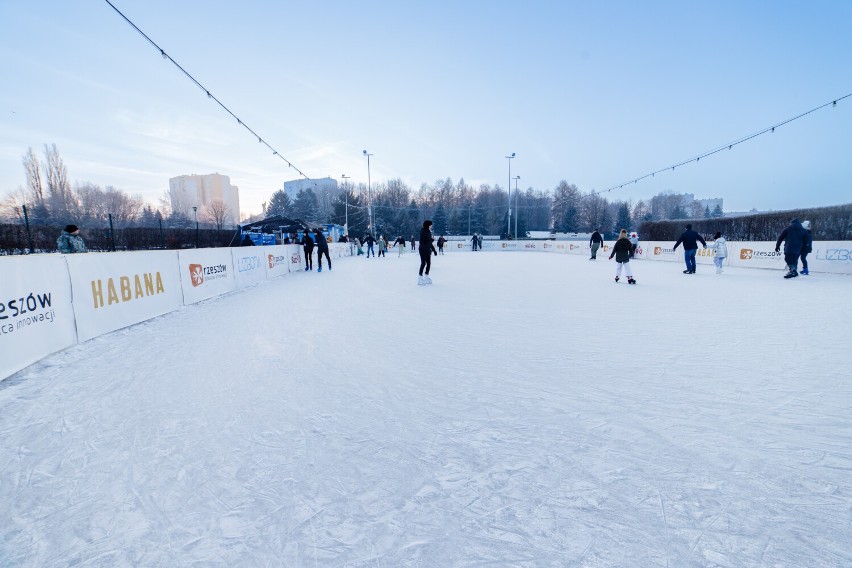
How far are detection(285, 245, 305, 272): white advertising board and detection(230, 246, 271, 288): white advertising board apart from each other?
2876 millimetres

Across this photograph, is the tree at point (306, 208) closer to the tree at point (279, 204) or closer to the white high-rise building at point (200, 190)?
the tree at point (279, 204)

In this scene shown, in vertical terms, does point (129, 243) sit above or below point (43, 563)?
above

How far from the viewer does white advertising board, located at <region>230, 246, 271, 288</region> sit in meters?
10.2

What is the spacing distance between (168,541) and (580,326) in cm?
483

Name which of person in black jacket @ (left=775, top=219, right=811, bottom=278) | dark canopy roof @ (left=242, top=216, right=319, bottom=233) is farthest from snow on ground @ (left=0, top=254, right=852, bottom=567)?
dark canopy roof @ (left=242, top=216, right=319, bottom=233)

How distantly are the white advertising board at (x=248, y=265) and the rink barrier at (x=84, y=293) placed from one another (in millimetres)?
1385

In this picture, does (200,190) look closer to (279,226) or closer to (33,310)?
(279,226)

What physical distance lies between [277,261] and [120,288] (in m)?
8.21

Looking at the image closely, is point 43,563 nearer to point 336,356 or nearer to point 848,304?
point 336,356

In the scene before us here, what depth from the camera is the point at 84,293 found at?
4988mm

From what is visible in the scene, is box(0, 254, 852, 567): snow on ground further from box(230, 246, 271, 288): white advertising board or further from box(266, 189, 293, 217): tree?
box(266, 189, 293, 217): tree

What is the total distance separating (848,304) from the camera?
660 cm

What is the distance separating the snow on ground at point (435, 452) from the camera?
5.19ft

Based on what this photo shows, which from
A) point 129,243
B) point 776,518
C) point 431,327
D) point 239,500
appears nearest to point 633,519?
point 776,518
